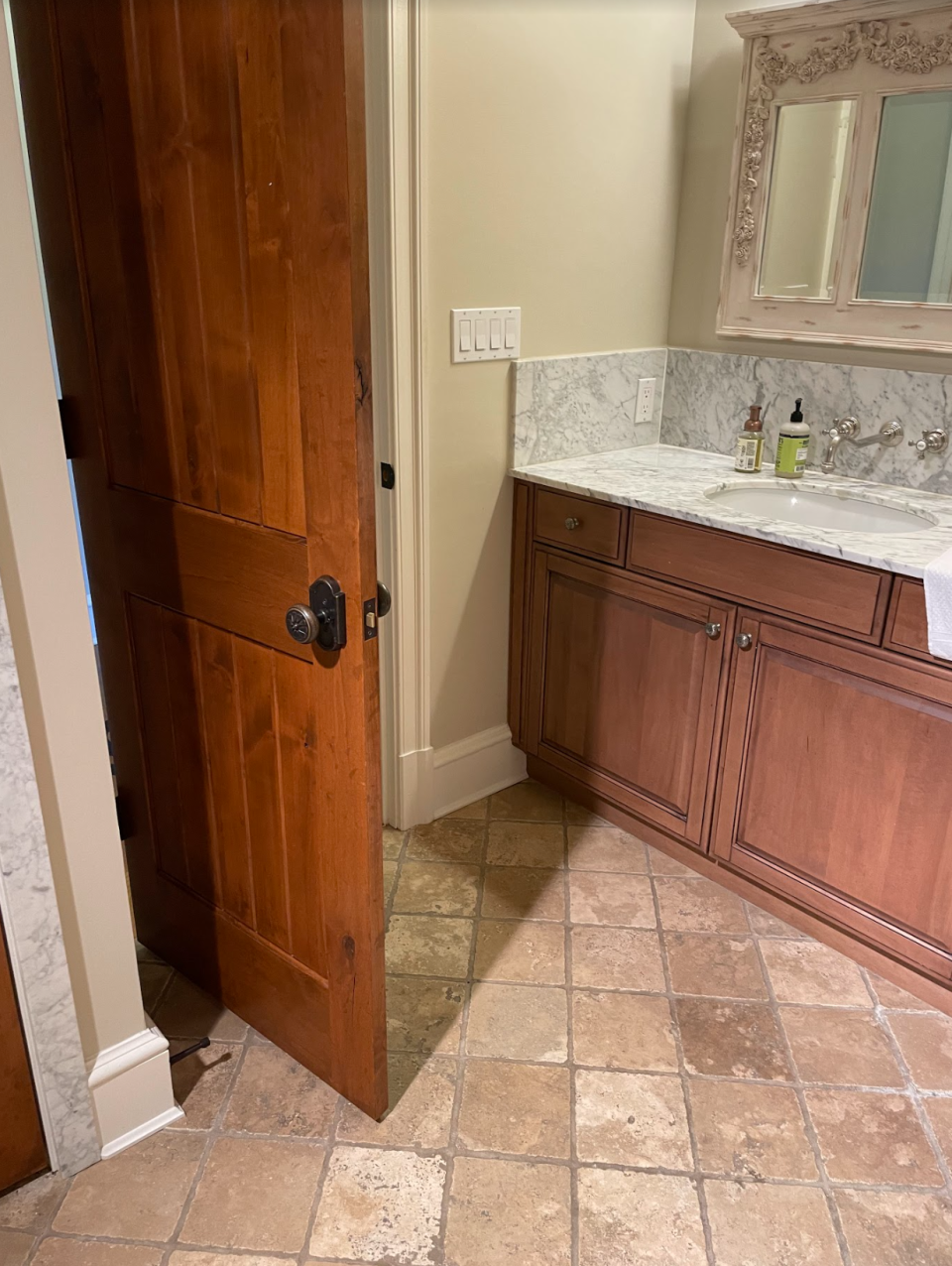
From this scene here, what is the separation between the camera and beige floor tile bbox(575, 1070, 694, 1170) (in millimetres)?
1569

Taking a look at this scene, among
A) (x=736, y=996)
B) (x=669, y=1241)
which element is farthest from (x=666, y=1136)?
(x=736, y=996)

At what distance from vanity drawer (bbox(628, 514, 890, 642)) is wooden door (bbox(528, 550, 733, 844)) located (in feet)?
0.19

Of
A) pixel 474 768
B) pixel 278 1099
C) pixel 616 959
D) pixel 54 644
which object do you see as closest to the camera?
pixel 54 644

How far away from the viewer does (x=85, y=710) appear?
1359 millimetres

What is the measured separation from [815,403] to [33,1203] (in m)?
2.24

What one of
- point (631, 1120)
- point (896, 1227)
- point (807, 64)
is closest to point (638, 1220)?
point (631, 1120)

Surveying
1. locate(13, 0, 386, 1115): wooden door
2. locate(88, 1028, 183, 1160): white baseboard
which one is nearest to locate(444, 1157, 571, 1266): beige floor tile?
locate(13, 0, 386, 1115): wooden door

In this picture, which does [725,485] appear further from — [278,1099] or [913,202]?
[278,1099]

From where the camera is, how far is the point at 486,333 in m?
2.20

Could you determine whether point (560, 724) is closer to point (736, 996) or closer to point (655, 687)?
point (655, 687)

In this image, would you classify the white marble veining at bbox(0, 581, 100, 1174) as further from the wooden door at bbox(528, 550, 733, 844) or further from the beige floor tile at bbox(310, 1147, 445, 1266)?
the wooden door at bbox(528, 550, 733, 844)

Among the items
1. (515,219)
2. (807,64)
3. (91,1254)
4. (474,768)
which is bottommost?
(91,1254)

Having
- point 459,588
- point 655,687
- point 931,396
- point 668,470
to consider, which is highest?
point 931,396

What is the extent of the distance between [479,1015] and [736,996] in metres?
0.52
